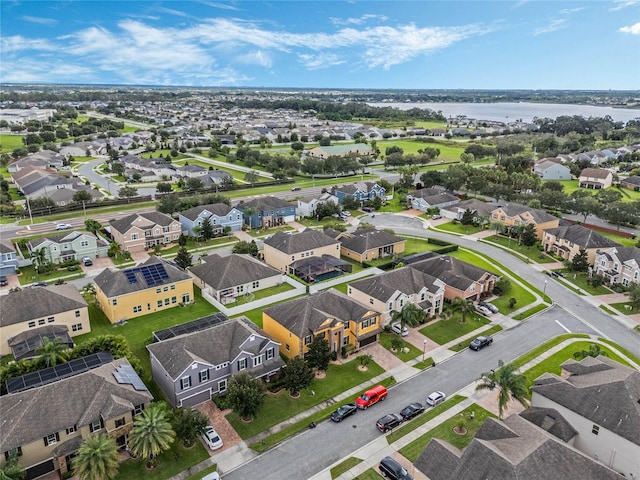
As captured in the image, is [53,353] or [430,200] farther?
[430,200]

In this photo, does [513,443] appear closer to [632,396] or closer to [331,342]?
[632,396]

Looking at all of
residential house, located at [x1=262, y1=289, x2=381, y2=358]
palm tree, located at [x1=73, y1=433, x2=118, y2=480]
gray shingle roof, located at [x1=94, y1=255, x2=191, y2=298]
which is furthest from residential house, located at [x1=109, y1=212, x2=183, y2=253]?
palm tree, located at [x1=73, y1=433, x2=118, y2=480]

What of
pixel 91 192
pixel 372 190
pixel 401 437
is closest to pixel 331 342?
pixel 401 437

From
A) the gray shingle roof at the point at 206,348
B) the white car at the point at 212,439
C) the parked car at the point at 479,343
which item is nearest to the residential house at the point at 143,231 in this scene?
the gray shingle roof at the point at 206,348

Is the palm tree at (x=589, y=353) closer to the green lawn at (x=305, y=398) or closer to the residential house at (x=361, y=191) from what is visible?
the green lawn at (x=305, y=398)

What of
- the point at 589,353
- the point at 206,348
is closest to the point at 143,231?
the point at 206,348

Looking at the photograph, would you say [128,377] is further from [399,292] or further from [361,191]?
[361,191]
